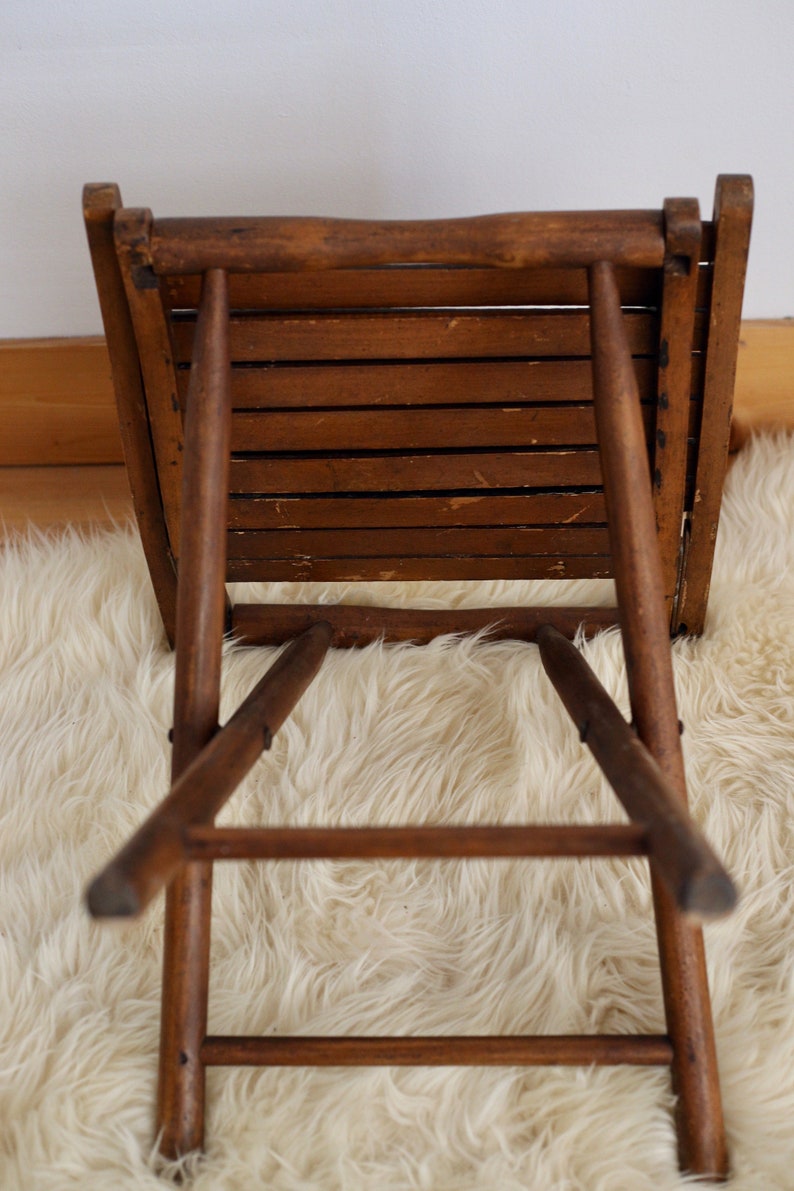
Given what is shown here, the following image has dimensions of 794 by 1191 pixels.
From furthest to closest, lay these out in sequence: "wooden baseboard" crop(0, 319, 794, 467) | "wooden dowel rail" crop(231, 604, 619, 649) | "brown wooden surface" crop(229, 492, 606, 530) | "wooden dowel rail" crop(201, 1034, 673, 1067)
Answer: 1. "wooden baseboard" crop(0, 319, 794, 467)
2. "wooden dowel rail" crop(231, 604, 619, 649)
3. "brown wooden surface" crop(229, 492, 606, 530)
4. "wooden dowel rail" crop(201, 1034, 673, 1067)

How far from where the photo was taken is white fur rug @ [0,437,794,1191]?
0.64 metres

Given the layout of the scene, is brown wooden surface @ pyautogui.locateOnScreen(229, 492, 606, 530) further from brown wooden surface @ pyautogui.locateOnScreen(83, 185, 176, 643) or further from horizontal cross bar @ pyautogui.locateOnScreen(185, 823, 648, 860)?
horizontal cross bar @ pyautogui.locateOnScreen(185, 823, 648, 860)

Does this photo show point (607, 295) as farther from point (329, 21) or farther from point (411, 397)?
point (329, 21)

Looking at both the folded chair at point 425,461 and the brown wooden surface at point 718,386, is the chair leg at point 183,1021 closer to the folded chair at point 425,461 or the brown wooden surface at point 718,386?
the folded chair at point 425,461

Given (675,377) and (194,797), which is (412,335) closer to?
(675,377)

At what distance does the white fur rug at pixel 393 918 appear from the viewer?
25.4 inches

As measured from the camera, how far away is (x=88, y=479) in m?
1.29

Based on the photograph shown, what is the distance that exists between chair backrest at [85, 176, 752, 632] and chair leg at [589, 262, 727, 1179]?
0.23 feet

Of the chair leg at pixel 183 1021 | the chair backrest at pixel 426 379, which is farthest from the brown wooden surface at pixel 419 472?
the chair leg at pixel 183 1021

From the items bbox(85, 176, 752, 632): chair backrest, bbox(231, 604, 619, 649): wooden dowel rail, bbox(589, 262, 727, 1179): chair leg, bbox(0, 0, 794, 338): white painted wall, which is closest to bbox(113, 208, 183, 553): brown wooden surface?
bbox(85, 176, 752, 632): chair backrest

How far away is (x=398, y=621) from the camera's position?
0.97 m

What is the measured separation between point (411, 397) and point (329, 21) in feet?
1.59

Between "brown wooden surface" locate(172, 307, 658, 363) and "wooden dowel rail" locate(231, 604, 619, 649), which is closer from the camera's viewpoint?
"brown wooden surface" locate(172, 307, 658, 363)

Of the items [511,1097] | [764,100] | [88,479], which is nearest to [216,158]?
[88,479]
